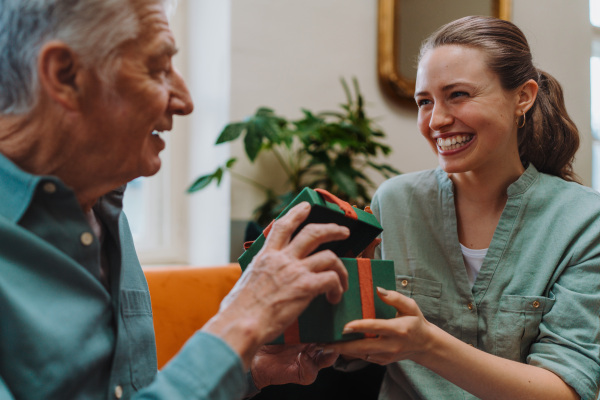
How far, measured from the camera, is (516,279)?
124 centimetres

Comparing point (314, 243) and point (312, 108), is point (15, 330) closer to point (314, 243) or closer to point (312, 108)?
point (314, 243)

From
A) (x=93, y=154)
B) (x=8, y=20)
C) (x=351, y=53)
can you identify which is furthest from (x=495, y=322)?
(x=351, y=53)

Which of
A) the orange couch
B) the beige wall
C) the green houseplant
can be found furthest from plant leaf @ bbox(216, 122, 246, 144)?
the orange couch

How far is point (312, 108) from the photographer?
2.49 meters

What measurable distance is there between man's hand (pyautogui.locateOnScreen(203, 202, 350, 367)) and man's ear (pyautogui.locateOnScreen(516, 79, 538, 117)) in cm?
79

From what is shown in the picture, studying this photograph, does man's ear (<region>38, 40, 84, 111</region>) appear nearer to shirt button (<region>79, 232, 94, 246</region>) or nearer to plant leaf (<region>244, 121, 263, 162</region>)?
shirt button (<region>79, 232, 94, 246</region>)

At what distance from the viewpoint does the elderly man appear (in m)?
0.67

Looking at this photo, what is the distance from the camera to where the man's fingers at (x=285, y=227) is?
2.52ft

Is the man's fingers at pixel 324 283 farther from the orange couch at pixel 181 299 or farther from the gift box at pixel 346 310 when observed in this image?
the orange couch at pixel 181 299

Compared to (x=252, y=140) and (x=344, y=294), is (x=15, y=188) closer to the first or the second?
(x=344, y=294)

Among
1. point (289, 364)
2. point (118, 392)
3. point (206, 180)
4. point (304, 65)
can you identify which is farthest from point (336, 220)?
point (304, 65)

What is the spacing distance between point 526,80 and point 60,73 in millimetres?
1100

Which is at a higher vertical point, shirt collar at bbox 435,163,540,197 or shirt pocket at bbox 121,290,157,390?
shirt collar at bbox 435,163,540,197

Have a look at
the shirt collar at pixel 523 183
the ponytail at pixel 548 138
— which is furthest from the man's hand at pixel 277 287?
the ponytail at pixel 548 138
